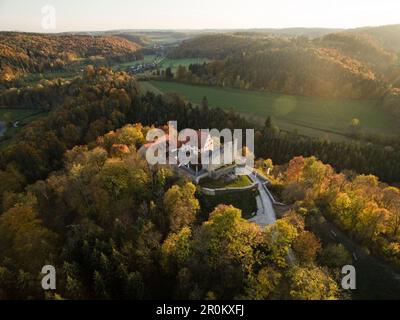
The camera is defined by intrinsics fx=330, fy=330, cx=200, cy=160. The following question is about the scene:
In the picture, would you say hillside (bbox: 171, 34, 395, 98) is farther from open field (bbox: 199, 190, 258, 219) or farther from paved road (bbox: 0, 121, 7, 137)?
open field (bbox: 199, 190, 258, 219)

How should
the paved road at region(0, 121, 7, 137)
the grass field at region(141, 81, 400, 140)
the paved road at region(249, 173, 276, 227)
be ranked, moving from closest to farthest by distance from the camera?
the paved road at region(249, 173, 276, 227)
the grass field at region(141, 81, 400, 140)
the paved road at region(0, 121, 7, 137)

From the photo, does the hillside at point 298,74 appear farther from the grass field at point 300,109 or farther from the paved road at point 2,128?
the paved road at point 2,128

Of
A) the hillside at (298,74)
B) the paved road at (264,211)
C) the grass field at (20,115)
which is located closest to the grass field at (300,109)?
the hillside at (298,74)

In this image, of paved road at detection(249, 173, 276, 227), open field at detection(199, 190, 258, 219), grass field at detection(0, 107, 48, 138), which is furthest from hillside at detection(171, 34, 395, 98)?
open field at detection(199, 190, 258, 219)

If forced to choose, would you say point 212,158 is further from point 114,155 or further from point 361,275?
point 361,275

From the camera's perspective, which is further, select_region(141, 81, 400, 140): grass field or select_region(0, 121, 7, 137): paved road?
select_region(0, 121, 7, 137): paved road

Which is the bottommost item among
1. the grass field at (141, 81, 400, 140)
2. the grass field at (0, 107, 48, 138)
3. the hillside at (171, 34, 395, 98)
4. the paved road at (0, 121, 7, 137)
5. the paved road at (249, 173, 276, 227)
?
the paved road at (0, 121, 7, 137)

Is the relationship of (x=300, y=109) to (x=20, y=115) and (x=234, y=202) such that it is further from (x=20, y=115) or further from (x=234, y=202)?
(x=20, y=115)
